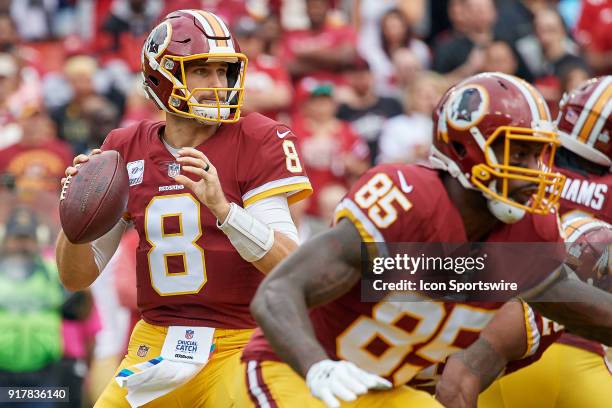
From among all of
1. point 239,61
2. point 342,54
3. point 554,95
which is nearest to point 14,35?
point 342,54

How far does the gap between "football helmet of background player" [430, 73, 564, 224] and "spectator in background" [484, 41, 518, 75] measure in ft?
23.6

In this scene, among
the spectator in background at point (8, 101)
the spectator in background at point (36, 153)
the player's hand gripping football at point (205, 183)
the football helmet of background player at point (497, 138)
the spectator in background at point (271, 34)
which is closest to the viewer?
the football helmet of background player at point (497, 138)

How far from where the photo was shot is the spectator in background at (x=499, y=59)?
11406 millimetres

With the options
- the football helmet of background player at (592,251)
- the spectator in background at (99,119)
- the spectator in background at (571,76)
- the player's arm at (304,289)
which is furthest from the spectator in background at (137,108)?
the player's arm at (304,289)

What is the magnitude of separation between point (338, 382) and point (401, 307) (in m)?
0.69

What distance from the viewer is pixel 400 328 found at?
4.26m

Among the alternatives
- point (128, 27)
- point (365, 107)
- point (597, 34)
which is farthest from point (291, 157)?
point (597, 34)

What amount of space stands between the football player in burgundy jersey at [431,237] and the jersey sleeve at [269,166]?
0.65m

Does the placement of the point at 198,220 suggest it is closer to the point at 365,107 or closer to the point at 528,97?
the point at 528,97

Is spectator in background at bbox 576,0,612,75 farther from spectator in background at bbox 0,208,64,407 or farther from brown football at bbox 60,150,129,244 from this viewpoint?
brown football at bbox 60,150,129,244

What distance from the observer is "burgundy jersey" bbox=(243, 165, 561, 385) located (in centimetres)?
402

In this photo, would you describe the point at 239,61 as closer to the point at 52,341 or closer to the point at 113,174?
the point at 113,174

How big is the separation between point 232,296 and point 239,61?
99cm

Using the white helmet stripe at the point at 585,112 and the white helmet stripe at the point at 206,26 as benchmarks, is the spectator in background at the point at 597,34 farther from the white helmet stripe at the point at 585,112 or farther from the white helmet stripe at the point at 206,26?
the white helmet stripe at the point at 206,26
